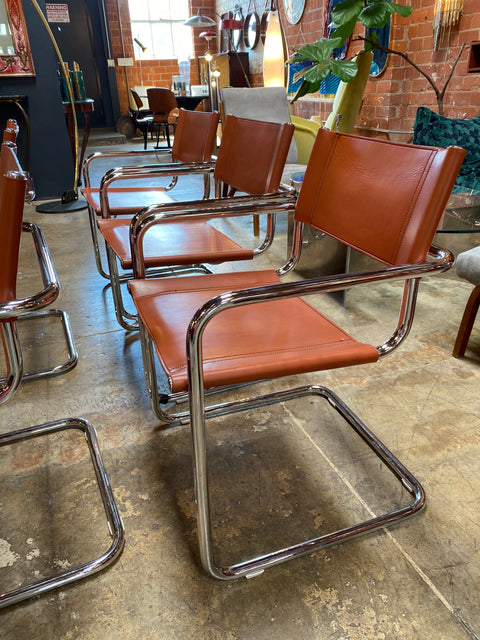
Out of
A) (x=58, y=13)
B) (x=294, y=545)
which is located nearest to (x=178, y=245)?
(x=294, y=545)

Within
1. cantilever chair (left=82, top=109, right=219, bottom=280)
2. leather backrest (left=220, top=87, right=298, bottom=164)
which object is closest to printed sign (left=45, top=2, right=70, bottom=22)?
leather backrest (left=220, top=87, right=298, bottom=164)

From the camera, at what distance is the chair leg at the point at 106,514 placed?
944mm

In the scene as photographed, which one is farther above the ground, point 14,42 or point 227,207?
point 14,42

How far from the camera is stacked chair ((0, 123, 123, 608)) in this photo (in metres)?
0.76

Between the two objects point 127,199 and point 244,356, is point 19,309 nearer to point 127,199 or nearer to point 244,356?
point 244,356

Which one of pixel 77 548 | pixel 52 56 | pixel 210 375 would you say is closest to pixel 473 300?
pixel 210 375

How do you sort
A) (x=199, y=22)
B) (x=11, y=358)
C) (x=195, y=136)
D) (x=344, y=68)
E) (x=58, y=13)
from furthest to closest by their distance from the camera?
1. (x=58, y=13)
2. (x=199, y=22)
3. (x=344, y=68)
4. (x=195, y=136)
5. (x=11, y=358)

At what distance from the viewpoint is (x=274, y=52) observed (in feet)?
18.2

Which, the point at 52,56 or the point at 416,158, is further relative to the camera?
the point at 52,56

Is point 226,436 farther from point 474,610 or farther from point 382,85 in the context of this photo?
point 382,85

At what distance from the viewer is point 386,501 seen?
3.82 ft

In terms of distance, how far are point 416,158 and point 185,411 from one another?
97 centimetres

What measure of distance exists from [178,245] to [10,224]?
92cm

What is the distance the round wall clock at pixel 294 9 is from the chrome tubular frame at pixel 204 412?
5269mm
